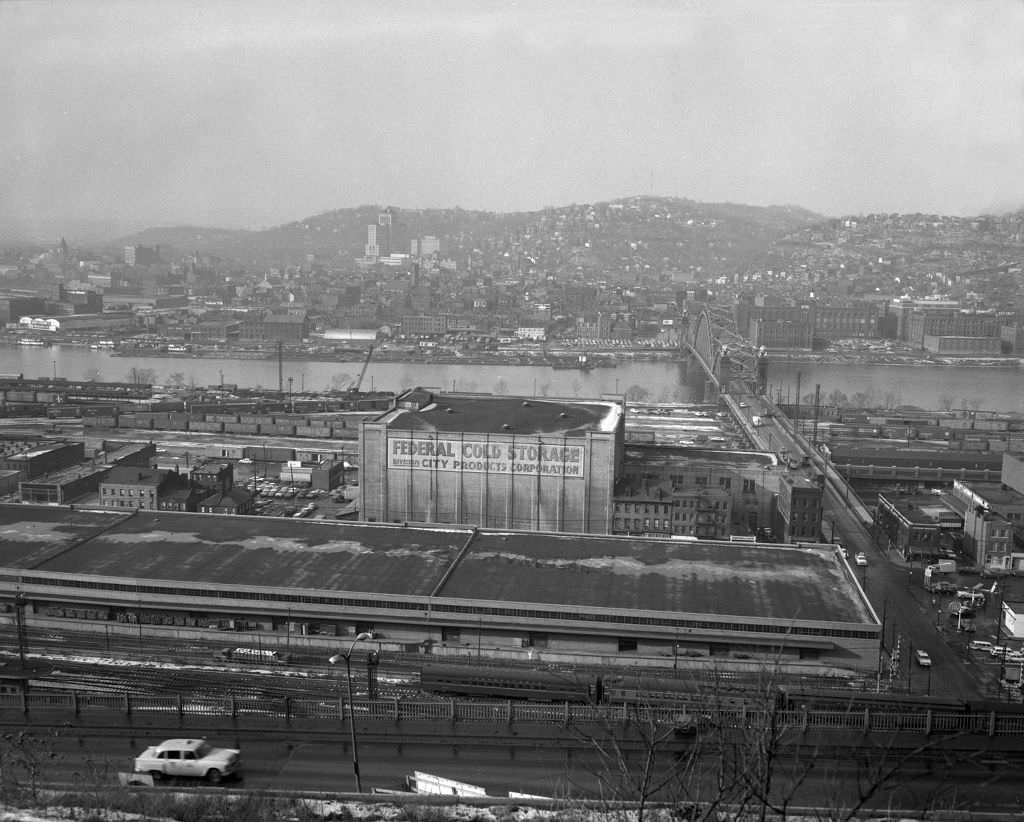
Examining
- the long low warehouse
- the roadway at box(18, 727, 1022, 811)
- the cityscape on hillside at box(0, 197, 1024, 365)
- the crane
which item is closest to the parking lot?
the long low warehouse

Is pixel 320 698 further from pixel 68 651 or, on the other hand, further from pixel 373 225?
pixel 373 225

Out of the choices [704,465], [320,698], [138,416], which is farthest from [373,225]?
[320,698]

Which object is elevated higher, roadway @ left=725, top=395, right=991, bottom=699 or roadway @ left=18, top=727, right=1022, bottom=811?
roadway @ left=18, top=727, right=1022, bottom=811

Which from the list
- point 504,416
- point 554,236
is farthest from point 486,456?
point 554,236

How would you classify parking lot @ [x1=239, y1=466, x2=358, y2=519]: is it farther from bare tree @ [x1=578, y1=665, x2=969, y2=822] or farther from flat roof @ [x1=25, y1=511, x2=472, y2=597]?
bare tree @ [x1=578, y1=665, x2=969, y2=822]

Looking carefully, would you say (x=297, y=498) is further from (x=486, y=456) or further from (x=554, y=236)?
(x=554, y=236)

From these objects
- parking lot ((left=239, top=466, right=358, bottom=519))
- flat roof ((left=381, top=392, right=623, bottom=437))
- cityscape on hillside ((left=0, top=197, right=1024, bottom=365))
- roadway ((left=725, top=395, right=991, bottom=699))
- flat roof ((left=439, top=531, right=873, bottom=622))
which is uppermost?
cityscape on hillside ((left=0, top=197, right=1024, bottom=365))

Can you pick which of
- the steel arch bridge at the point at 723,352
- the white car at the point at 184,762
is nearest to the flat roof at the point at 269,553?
the white car at the point at 184,762

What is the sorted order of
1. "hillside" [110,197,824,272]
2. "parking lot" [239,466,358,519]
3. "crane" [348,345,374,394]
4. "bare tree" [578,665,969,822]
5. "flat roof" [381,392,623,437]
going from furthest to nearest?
"hillside" [110,197,824,272] → "crane" [348,345,374,394] → "parking lot" [239,466,358,519] → "flat roof" [381,392,623,437] → "bare tree" [578,665,969,822]
